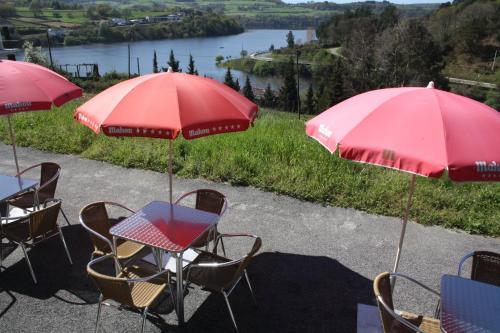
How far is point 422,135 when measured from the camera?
2461 millimetres

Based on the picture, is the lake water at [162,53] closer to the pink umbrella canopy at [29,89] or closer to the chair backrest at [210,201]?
the pink umbrella canopy at [29,89]

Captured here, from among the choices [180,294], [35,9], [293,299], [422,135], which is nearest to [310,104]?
[293,299]

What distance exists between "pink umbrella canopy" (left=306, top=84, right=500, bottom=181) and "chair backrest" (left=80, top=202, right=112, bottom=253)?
245cm

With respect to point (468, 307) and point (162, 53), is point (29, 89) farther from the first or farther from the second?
point (162, 53)

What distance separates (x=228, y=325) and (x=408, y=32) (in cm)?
4609

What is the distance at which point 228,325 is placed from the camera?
3.58 m

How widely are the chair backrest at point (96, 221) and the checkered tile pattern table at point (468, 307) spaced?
9.89 feet

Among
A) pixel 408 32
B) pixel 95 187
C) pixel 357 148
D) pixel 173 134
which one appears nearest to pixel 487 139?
pixel 357 148

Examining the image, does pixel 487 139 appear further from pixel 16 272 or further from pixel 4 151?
pixel 4 151

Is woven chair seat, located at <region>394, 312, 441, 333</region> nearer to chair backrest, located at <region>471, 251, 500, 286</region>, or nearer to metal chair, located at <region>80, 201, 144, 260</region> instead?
chair backrest, located at <region>471, 251, 500, 286</region>

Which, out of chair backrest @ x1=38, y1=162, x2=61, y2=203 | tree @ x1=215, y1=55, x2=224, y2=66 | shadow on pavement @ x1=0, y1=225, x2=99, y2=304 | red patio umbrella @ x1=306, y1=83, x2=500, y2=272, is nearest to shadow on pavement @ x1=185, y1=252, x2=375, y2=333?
shadow on pavement @ x1=0, y1=225, x2=99, y2=304

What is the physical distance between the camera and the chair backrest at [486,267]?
3.28 metres

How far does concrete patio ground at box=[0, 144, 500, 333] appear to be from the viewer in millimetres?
3623

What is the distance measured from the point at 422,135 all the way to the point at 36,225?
372 centimetres
